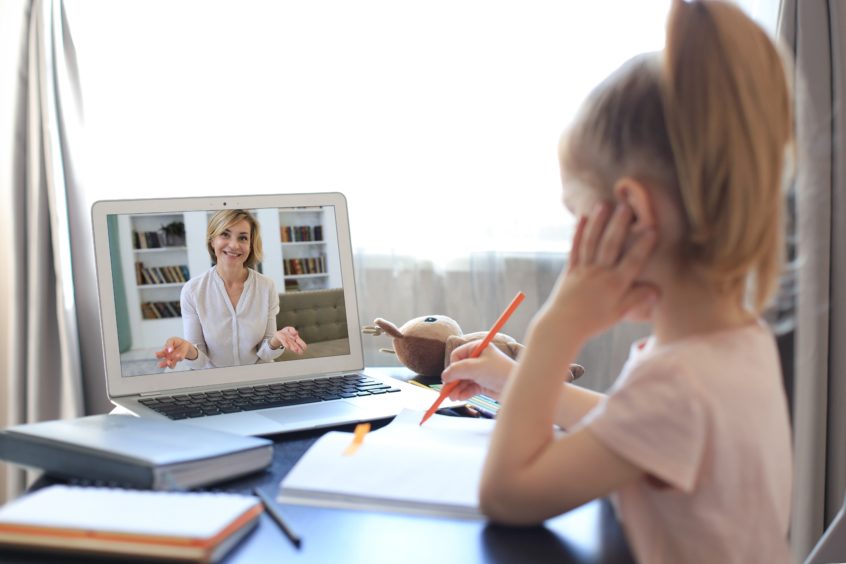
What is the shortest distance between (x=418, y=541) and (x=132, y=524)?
0.22 m

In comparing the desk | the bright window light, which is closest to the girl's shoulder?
the desk

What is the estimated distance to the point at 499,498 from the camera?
642 millimetres

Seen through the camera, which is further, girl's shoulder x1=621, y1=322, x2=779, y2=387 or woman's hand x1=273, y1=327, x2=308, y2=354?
woman's hand x1=273, y1=327, x2=308, y2=354

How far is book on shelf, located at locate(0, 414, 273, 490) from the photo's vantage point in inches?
27.8

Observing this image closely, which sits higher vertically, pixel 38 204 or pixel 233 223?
pixel 38 204

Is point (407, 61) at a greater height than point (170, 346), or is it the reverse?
point (407, 61)

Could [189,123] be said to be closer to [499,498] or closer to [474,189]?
[474,189]

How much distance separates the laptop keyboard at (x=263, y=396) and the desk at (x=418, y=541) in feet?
1.18

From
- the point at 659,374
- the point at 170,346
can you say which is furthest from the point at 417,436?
the point at 170,346

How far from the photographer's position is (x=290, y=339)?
1.20 m

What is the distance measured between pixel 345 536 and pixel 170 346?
0.59 metres

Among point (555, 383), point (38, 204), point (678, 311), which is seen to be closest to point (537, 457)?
point (555, 383)

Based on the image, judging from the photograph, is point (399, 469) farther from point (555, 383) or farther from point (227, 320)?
point (227, 320)

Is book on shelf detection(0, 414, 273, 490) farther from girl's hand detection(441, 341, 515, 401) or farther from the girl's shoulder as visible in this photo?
the girl's shoulder
